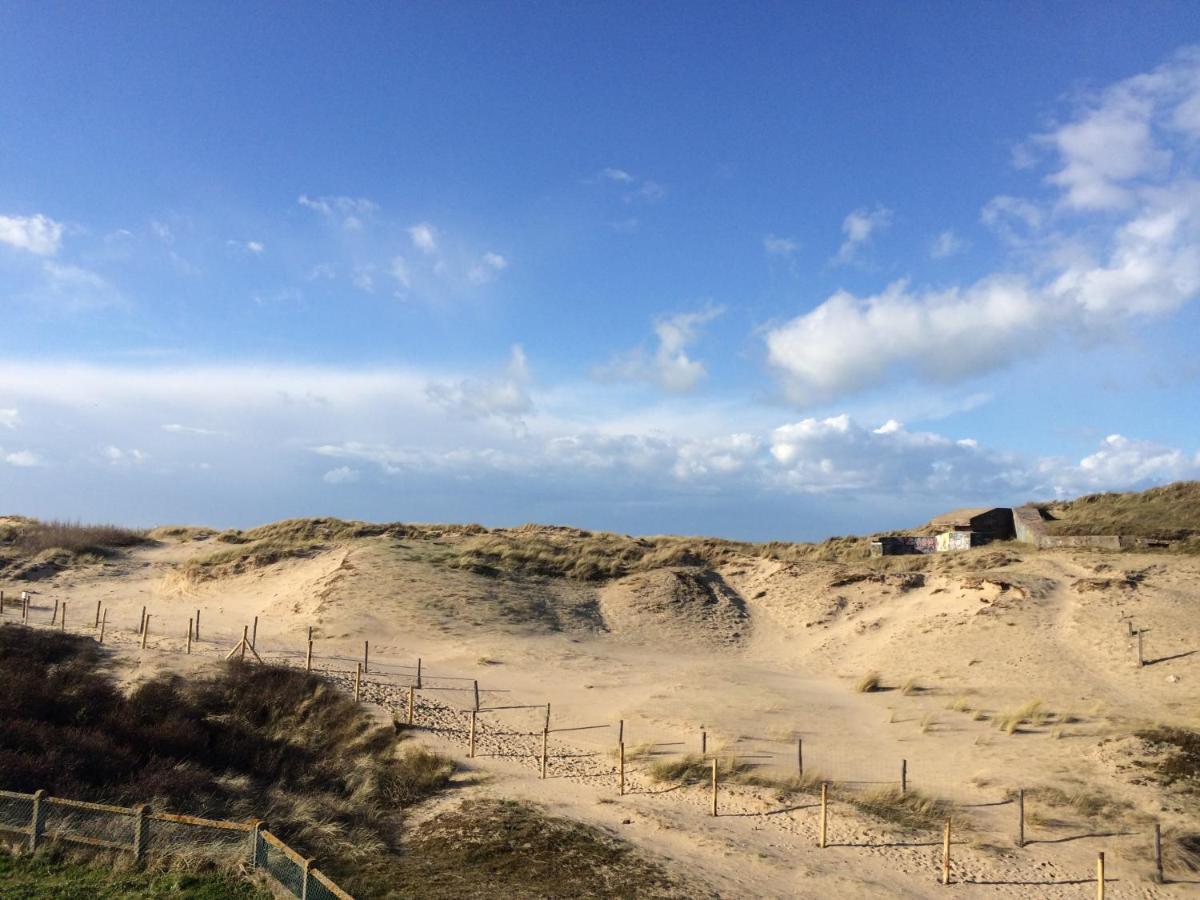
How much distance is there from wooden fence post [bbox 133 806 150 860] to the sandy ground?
8.38m

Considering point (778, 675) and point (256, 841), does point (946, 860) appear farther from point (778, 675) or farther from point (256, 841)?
point (778, 675)

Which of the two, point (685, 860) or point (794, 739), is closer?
point (685, 860)

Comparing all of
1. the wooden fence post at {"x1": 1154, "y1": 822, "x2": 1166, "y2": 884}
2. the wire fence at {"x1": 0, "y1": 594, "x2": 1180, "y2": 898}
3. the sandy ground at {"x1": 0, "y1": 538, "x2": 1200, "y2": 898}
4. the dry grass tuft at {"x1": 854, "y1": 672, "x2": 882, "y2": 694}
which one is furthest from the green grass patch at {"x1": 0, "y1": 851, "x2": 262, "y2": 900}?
the dry grass tuft at {"x1": 854, "y1": 672, "x2": 882, "y2": 694}

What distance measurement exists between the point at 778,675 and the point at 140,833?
2698 cm

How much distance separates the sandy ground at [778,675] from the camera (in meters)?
16.9

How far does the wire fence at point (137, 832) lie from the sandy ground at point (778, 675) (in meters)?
7.56

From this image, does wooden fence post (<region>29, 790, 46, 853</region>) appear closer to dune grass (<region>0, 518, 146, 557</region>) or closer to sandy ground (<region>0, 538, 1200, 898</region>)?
sandy ground (<region>0, 538, 1200, 898</region>)

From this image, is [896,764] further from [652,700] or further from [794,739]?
[652,700]

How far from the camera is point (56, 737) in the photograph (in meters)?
17.4

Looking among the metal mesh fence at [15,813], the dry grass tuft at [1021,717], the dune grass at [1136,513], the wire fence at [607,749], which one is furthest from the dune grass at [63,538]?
the dune grass at [1136,513]

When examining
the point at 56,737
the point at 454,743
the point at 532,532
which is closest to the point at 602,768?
the point at 454,743

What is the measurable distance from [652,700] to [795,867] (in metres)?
12.3

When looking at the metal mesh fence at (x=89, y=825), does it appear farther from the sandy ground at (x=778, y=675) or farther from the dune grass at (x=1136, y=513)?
the dune grass at (x=1136, y=513)

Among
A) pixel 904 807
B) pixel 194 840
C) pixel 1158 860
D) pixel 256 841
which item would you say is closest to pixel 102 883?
pixel 194 840
